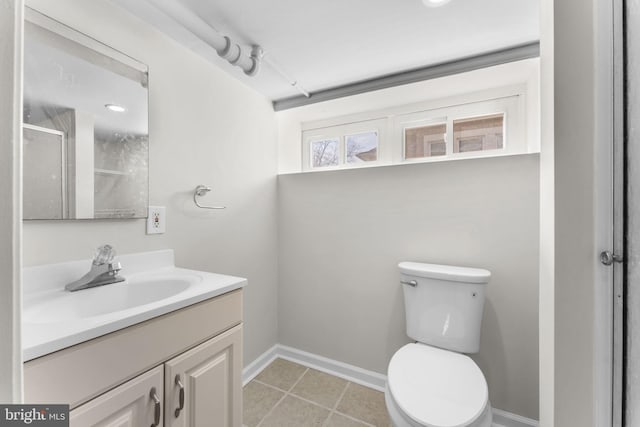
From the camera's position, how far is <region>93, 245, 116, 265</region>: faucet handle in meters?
0.98

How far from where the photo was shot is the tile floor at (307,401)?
1.43 m

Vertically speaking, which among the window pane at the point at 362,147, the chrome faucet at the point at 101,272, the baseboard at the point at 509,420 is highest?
the window pane at the point at 362,147

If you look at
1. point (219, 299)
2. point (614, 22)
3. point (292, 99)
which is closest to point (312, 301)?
point (219, 299)

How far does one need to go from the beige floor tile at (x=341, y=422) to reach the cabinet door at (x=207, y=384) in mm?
612

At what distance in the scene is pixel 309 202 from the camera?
6.38 feet

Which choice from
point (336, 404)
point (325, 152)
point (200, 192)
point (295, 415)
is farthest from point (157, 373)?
point (325, 152)

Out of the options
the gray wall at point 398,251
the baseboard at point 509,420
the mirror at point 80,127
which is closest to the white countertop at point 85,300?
the mirror at point 80,127

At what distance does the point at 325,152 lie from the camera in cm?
213

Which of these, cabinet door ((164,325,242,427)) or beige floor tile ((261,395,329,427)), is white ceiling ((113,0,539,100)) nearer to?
cabinet door ((164,325,242,427))

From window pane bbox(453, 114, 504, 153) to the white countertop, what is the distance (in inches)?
63.3

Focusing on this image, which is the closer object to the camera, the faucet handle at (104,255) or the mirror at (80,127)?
the mirror at (80,127)

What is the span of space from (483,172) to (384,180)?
0.56 meters

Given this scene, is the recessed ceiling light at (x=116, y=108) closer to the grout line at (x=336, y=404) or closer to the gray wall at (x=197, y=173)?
the gray wall at (x=197, y=173)

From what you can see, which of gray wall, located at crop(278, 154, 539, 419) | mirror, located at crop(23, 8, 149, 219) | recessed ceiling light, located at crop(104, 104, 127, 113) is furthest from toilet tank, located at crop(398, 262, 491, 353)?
recessed ceiling light, located at crop(104, 104, 127, 113)
